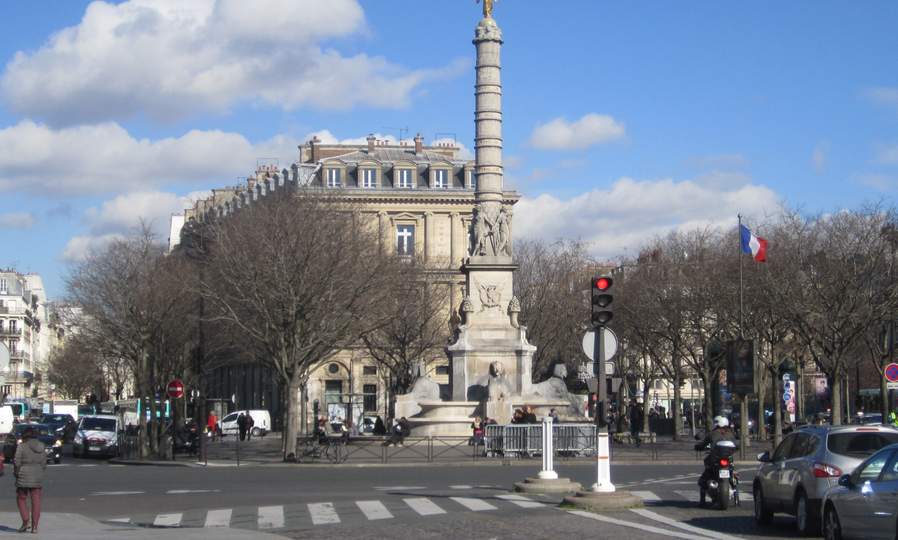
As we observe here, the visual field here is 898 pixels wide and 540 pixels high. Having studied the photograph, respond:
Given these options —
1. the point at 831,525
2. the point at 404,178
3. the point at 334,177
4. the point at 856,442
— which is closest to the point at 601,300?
the point at 856,442

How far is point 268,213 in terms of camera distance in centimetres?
5694

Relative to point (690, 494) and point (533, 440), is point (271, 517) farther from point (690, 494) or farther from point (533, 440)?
point (533, 440)

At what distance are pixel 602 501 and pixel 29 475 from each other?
949 centimetres

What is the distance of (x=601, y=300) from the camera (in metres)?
23.2

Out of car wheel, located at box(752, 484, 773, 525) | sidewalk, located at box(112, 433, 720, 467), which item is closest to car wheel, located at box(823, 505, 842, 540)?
car wheel, located at box(752, 484, 773, 525)

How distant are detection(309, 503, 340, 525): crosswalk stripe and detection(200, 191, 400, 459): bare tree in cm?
1970

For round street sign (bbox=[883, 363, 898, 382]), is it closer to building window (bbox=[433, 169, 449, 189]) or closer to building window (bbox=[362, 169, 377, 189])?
building window (bbox=[433, 169, 449, 189])

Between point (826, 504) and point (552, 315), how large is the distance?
57.7m

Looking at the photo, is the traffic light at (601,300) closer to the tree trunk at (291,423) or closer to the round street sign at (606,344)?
the round street sign at (606,344)

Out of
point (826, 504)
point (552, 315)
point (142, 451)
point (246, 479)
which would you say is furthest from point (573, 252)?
point (826, 504)

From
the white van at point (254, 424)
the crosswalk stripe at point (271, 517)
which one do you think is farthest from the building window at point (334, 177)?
the crosswalk stripe at point (271, 517)

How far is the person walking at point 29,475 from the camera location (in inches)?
806

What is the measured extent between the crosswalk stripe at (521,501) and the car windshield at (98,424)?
35.6m

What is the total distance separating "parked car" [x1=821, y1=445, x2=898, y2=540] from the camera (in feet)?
50.0
